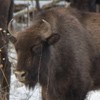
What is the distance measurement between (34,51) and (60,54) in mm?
597

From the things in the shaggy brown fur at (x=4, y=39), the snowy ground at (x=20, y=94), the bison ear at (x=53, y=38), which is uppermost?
the bison ear at (x=53, y=38)

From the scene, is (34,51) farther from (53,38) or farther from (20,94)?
(20,94)

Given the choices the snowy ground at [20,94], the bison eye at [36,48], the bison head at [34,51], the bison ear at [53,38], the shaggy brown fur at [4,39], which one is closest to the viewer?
the bison head at [34,51]

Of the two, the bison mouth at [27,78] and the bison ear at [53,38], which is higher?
the bison ear at [53,38]

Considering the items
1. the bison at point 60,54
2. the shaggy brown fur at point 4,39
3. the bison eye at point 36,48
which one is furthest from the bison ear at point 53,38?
the shaggy brown fur at point 4,39

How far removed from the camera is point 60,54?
7.47 meters

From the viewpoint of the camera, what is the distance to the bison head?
6.87 m

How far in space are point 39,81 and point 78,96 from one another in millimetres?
648

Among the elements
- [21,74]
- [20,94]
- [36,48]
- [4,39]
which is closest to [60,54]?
[36,48]

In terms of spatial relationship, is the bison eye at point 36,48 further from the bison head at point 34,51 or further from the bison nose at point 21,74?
the bison nose at point 21,74

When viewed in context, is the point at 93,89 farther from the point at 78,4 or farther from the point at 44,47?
the point at 78,4

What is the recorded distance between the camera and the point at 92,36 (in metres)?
7.94

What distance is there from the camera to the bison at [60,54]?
704 centimetres

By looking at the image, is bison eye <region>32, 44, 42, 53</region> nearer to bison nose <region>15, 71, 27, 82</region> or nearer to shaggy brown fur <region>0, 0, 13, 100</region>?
bison nose <region>15, 71, 27, 82</region>
